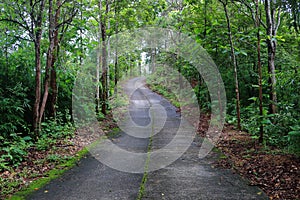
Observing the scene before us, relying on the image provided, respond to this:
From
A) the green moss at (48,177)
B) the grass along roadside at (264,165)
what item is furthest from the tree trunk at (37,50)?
the grass along roadside at (264,165)

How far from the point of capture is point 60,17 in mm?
9180

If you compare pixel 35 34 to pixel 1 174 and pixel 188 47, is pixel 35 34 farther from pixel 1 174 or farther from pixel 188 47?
pixel 188 47

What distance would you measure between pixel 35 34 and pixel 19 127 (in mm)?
2633

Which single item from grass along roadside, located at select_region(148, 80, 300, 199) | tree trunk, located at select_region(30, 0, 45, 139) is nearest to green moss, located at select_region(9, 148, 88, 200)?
tree trunk, located at select_region(30, 0, 45, 139)

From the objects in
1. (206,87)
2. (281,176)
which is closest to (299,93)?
(281,176)

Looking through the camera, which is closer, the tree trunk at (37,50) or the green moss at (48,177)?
the green moss at (48,177)

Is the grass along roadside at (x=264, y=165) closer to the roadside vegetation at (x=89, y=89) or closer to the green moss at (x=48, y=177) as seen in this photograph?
the roadside vegetation at (x=89, y=89)

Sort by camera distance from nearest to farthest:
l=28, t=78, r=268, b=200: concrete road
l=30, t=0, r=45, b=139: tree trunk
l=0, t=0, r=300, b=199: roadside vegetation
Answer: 1. l=28, t=78, r=268, b=200: concrete road
2. l=0, t=0, r=300, b=199: roadside vegetation
3. l=30, t=0, r=45, b=139: tree trunk

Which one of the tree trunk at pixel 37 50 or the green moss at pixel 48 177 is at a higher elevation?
the tree trunk at pixel 37 50

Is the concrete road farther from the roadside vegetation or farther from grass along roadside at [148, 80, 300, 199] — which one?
the roadside vegetation

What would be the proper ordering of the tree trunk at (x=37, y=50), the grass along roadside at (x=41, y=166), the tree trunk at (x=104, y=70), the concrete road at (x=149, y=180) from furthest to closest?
the tree trunk at (x=104, y=70)
the tree trunk at (x=37, y=50)
the grass along roadside at (x=41, y=166)
the concrete road at (x=149, y=180)

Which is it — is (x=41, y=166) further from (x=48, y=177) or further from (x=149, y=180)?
(x=149, y=180)

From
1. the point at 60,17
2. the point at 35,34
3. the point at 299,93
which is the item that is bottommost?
the point at 299,93

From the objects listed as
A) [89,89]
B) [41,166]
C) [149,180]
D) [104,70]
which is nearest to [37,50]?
[41,166]
